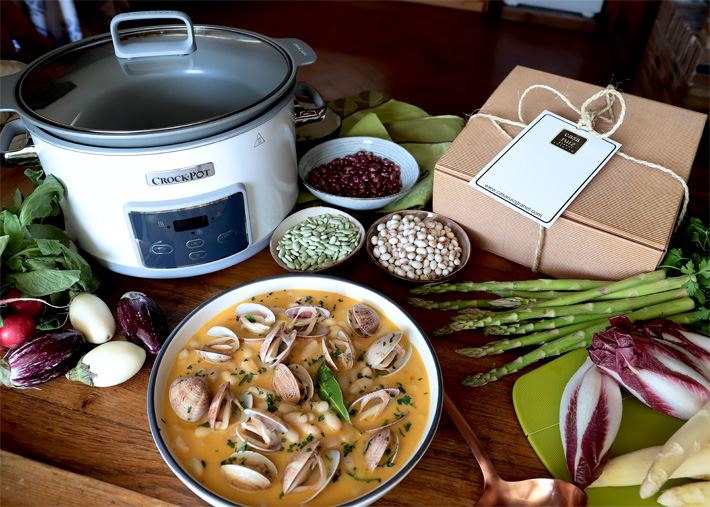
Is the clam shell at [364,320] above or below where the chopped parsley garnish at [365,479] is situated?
above

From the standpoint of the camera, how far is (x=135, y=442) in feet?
2.84

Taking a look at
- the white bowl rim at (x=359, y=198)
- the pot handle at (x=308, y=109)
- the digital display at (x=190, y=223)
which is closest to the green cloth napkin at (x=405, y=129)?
the white bowl rim at (x=359, y=198)

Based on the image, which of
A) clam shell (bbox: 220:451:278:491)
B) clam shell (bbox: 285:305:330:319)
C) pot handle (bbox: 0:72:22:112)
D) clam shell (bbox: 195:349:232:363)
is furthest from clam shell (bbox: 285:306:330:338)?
pot handle (bbox: 0:72:22:112)

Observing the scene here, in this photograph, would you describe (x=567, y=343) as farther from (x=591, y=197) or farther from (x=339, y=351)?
(x=339, y=351)

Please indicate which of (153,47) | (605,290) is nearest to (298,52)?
(153,47)

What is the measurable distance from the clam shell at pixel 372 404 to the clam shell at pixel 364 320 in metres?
0.11

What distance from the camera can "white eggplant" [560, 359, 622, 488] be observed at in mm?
786

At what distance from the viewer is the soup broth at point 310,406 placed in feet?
2.55

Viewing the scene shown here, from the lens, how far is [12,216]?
957 mm

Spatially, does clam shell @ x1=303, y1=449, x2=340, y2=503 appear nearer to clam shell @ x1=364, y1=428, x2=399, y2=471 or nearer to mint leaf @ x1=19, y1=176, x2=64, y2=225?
clam shell @ x1=364, y1=428, x2=399, y2=471

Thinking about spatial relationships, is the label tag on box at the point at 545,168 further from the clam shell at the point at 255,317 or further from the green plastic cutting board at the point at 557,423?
the clam shell at the point at 255,317

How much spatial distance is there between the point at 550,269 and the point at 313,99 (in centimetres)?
57

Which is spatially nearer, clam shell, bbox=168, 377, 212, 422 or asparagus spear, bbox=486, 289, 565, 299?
clam shell, bbox=168, 377, 212, 422

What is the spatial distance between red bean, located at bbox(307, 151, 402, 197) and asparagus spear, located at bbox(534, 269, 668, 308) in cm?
40
